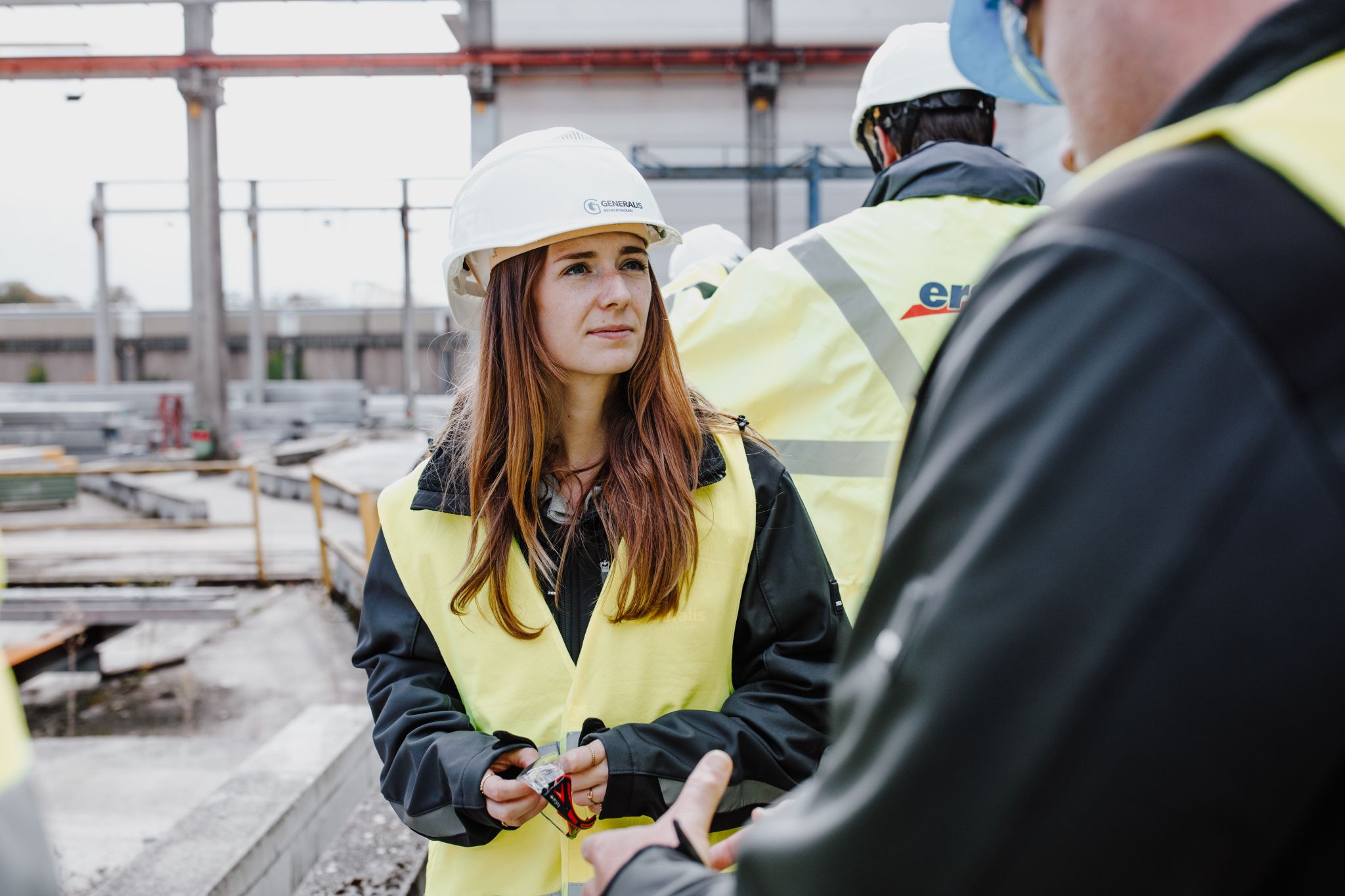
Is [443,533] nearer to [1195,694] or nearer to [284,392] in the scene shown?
[1195,694]

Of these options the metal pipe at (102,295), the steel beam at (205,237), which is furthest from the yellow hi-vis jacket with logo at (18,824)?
the metal pipe at (102,295)

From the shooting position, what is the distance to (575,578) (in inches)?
69.1

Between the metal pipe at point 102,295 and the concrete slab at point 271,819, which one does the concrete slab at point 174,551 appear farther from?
the metal pipe at point 102,295

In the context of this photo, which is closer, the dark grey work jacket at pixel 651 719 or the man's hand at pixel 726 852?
the man's hand at pixel 726 852

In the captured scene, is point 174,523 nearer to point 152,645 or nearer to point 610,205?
point 152,645

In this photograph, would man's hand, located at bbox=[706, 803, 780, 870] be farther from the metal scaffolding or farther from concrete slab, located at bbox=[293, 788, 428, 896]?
the metal scaffolding

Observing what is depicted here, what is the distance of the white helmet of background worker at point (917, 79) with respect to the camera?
2.39 meters

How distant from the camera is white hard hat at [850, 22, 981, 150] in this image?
7.84 ft

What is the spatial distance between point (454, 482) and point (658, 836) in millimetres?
1024

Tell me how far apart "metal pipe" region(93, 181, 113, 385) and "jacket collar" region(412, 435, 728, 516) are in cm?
2219

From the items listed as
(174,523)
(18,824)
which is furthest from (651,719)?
(174,523)

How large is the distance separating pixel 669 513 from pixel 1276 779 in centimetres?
129

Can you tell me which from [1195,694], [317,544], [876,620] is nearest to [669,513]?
[876,620]

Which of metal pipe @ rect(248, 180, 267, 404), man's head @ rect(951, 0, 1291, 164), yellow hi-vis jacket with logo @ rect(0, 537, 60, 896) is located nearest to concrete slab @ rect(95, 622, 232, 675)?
yellow hi-vis jacket with logo @ rect(0, 537, 60, 896)
